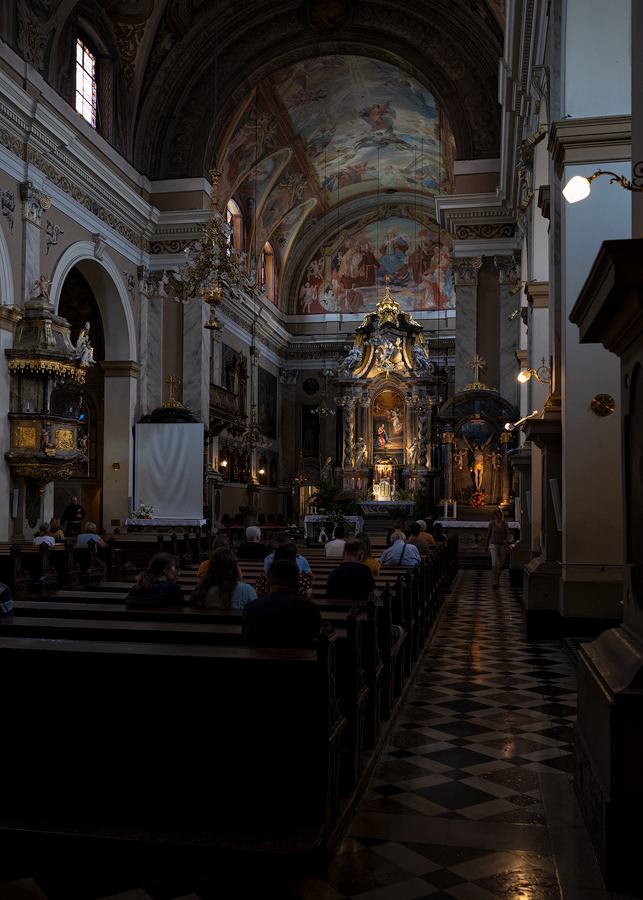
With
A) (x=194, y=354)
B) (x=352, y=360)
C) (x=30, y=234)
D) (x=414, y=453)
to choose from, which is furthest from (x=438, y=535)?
(x=352, y=360)

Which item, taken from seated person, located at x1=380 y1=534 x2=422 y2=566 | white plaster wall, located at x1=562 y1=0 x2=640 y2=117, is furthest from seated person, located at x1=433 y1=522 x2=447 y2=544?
white plaster wall, located at x1=562 y1=0 x2=640 y2=117

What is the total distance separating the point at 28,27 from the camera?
13.2m

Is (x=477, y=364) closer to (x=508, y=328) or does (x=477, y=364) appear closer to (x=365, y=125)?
(x=508, y=328)

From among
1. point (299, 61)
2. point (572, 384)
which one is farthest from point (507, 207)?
point (572, 384)

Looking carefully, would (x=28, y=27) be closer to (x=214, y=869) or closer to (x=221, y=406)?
(x=221, y=406)

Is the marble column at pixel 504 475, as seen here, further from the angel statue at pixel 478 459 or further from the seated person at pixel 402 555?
the seated person at pixel 402 555

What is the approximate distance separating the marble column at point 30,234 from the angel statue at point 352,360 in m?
14.6

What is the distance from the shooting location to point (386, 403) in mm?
27484

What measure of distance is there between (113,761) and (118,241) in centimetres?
1565

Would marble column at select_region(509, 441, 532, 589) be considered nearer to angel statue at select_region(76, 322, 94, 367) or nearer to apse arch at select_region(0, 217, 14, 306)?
angel statue at select_region(76, 322, 94, 367)

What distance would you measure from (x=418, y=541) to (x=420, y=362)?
16.5 meters

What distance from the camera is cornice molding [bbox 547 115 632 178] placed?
270 inches

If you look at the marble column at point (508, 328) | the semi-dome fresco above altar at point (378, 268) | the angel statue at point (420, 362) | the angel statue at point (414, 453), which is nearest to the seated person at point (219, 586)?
the marble column at point (508, 328)

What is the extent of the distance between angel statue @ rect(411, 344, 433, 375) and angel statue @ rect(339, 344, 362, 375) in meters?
1.88
